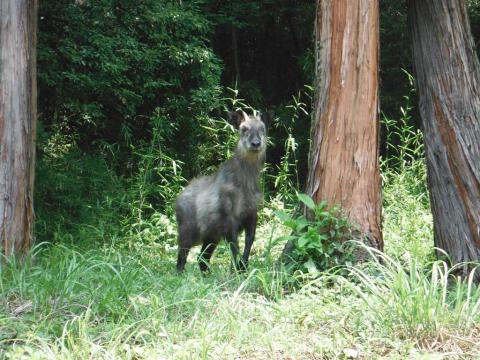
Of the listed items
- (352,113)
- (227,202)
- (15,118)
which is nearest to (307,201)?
(352,113)

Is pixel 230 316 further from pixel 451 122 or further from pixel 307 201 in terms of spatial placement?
pixel 451 122

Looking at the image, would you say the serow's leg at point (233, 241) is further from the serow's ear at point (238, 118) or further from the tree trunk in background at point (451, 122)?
the tree trunk in background at point (451, 122)

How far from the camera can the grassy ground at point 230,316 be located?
4445 mm

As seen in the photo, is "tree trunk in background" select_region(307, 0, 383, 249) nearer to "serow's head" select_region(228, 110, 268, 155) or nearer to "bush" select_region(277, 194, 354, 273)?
"bush" select_region(277, 194, 354, 273)

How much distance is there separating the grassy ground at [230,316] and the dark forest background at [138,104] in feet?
11.4

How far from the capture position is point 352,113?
607cm

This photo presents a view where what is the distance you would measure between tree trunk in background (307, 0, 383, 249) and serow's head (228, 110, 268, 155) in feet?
5.73

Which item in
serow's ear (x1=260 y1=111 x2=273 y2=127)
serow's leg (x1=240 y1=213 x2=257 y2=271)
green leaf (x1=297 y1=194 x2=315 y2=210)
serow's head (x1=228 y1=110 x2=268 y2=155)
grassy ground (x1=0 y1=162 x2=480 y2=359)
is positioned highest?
serow's ear (x1=260 y1=111 x2=273 y2=127)

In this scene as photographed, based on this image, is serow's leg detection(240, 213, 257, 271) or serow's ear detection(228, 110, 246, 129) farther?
serow's ear detection(228, 110, 246, 129)

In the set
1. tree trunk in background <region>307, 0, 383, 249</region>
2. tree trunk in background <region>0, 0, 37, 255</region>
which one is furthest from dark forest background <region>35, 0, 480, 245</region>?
tree trunk in background <region>307, 0, 383, 249</region>

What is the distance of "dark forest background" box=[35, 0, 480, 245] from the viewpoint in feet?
31.1

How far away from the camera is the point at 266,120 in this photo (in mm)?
8250

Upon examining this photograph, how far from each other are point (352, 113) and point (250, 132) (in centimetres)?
201

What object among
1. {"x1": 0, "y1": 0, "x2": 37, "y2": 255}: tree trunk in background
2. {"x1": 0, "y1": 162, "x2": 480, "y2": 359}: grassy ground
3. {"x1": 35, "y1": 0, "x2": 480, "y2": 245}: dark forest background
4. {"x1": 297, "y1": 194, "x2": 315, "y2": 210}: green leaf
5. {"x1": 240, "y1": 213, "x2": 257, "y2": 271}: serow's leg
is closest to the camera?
{"x1": 0, "y1": 162, "x2": 480, "y2": 359}: grassy ground
